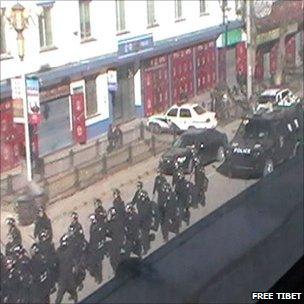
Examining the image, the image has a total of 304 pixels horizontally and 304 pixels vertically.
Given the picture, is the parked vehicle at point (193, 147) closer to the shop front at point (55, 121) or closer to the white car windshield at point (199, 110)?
the white car windshield at point (199, 110)

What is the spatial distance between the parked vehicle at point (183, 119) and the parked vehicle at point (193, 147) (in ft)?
0.08

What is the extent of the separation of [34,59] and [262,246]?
0.88 metres

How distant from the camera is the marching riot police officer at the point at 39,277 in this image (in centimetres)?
167

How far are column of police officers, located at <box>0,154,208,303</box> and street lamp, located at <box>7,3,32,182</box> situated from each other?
0.47 feet

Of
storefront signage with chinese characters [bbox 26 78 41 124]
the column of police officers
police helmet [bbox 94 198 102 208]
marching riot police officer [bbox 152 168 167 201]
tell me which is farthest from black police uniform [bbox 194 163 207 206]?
storefront signage with chinese characters [bbox 26 78 41 124]

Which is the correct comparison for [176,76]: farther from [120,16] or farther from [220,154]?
[220,154]

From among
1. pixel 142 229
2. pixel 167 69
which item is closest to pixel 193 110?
pixel 167 69

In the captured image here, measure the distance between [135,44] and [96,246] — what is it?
1.38 ft

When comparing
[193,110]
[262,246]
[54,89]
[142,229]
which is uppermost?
[54,89]

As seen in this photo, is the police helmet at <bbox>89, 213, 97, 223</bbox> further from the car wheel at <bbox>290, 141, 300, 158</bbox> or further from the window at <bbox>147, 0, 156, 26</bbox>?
the car wheel at <bbox>290, 141, 300, 158</bbox>

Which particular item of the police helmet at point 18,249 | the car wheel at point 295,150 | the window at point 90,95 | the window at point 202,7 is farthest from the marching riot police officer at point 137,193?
the car wheel at point 295,150

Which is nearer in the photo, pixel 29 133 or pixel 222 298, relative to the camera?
pixel 29 133

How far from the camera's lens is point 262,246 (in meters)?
2.25

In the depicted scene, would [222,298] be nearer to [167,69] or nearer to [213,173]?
[213,173]
